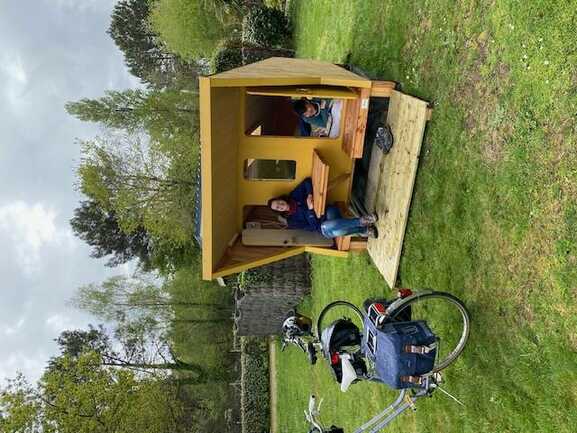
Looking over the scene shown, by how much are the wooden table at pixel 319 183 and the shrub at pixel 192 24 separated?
14.4m

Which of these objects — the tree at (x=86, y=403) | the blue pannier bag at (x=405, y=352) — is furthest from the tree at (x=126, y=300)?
the blue pannier bag at (x=405, y=352)

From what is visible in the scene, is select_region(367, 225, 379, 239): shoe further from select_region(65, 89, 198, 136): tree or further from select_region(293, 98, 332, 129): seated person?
select_region(65, 89, 198, 136): tree

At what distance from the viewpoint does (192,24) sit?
19.5 meters

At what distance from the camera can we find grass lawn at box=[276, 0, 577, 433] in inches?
162

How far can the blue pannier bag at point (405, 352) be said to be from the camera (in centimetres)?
473

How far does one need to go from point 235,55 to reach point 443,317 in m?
12.4

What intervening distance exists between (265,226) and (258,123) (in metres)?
1.73

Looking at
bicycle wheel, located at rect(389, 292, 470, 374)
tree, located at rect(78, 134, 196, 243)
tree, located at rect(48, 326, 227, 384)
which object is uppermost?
bicycle wheel, located at rect(389, 292, 470, 374)

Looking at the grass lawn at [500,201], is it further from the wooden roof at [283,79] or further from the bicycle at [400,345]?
the wooden roof at [283,79]

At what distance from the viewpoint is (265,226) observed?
307 inches

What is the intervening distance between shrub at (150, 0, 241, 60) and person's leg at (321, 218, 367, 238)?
14759 mm

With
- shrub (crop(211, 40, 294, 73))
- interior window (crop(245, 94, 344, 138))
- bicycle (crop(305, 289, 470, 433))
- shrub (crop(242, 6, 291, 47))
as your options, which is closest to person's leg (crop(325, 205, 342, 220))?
interior window (crop(245, 94, 344, 138))

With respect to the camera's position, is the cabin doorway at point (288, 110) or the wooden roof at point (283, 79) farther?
the cabin doorway at point (288, 110)

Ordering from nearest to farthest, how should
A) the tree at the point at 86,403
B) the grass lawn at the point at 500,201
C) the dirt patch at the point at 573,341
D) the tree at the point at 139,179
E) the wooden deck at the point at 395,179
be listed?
the dirt patch at the point at 573,341 < the grass lawn at the point at 500,201 < the wooden deck at the point at 395,179 < the tree at the point at 86,403 < the tree at the point at 139,179
